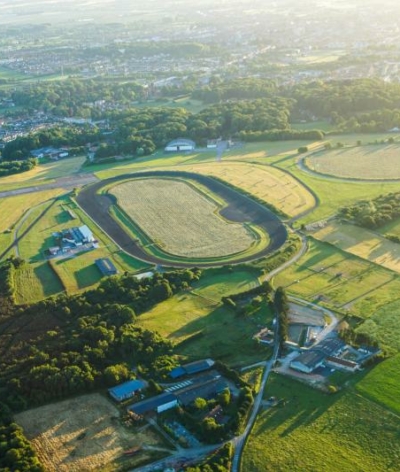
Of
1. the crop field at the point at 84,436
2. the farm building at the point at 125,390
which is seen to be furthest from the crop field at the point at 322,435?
the farm building at the point at 125,390

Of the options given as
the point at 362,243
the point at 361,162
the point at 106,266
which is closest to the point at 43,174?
the point at 106,266

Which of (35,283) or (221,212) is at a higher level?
(35,283)

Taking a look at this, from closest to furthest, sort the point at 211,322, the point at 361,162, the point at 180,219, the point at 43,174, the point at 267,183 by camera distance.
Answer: the point at 211,322 < the point at 180,219 < the point at 267,183 < the point at 361,162 < the point at 43,174

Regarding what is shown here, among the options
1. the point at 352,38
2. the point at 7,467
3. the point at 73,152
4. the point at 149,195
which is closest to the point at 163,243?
the point at 149,195

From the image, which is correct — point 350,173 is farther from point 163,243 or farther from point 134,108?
point 134,108

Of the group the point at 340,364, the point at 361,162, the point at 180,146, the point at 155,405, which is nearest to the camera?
the point at 155,405

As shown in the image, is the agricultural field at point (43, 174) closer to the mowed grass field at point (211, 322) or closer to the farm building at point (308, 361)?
the mowed grass field at point (211, 322)

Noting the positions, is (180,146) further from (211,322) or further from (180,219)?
(211,322)
